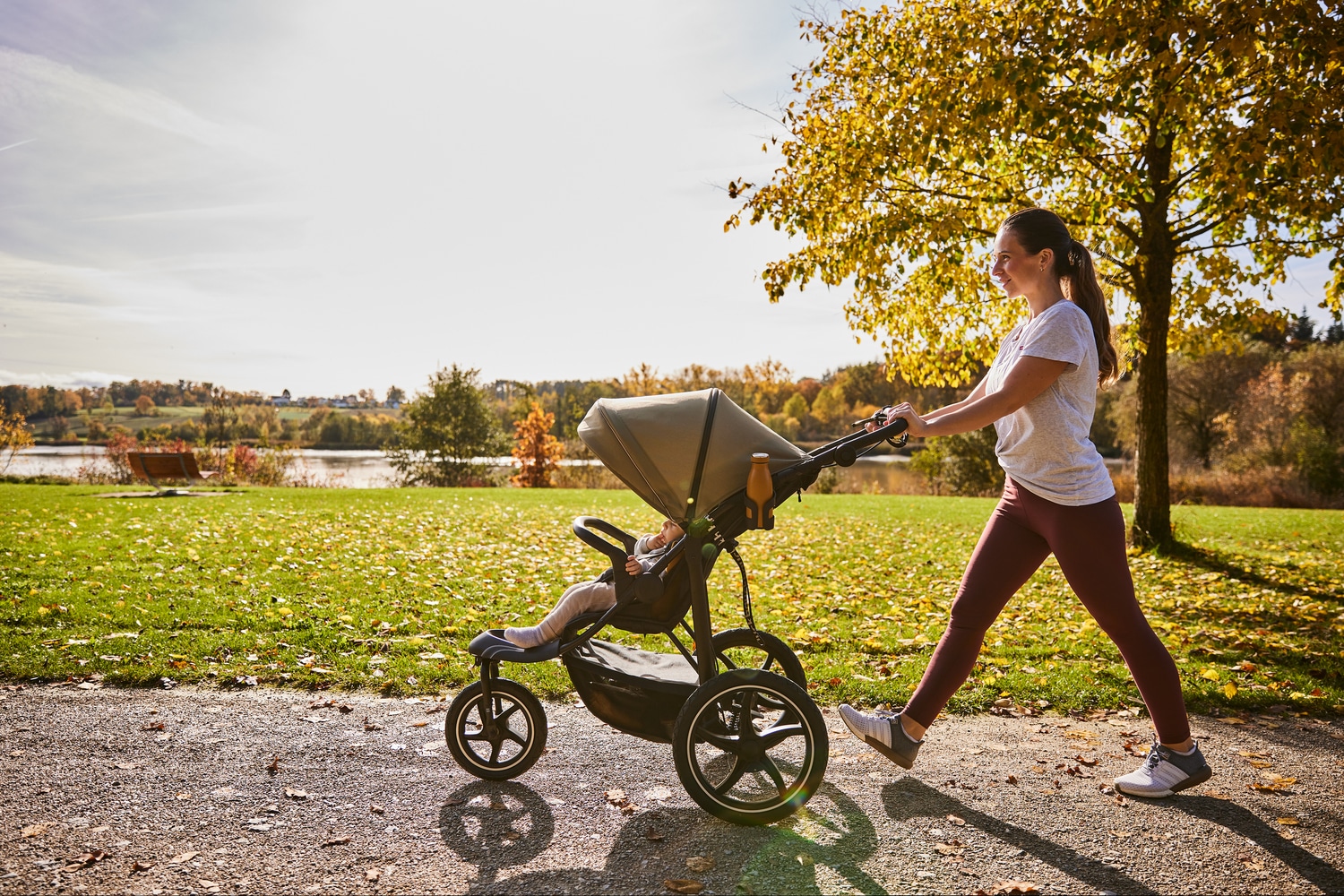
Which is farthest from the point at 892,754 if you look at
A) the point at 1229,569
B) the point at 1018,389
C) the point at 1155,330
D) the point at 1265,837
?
the point at 1155,330

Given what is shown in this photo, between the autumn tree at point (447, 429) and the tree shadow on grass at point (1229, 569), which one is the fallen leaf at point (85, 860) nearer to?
the tree shadow on grass at point (1229, 569)

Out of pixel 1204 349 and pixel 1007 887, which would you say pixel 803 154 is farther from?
pixel 1007 887

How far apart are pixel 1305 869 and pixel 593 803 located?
256 centimetres

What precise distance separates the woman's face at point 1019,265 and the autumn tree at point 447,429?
34735mm

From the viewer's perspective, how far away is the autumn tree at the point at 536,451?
104ft

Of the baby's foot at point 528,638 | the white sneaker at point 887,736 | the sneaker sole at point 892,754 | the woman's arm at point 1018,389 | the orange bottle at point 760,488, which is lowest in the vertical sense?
the sneaker sole at point 892,754

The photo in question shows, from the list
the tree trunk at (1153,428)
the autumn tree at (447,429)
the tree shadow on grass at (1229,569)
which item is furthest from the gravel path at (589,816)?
the autumn tree at (447,429)

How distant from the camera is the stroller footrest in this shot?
133 inches

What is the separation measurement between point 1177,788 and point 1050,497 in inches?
52.0

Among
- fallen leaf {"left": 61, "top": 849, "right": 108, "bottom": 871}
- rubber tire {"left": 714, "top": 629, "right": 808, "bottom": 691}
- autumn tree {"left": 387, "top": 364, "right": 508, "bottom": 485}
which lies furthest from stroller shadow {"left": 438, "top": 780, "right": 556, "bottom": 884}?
autumn tree {"left": 387, "top": 364, "right": 508, "bottom": 485}

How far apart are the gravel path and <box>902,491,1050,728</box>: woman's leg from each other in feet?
1.47

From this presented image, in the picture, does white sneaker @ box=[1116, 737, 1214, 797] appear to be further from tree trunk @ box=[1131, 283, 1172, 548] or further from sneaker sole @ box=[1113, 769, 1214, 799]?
tree trunk @ box=[1131, 283, 1172, 548]

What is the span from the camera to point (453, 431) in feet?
121

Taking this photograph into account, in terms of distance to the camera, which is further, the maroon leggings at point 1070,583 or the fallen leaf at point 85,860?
the maroon leggings at point 1070,583
